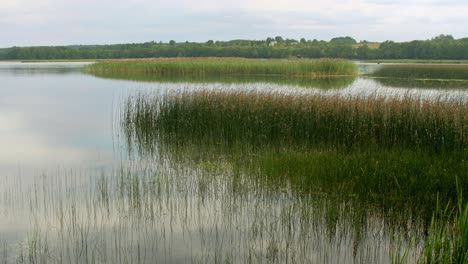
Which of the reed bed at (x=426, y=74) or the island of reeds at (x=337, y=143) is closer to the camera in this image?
the island of reeds at (x=337, y=143)

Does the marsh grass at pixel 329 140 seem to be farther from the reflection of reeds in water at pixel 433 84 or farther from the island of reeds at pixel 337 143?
the reflection of reeds in water at pixel 433 84

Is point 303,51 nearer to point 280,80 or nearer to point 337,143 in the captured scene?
point 280,80

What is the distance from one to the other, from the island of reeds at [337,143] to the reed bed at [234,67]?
24.8 metres

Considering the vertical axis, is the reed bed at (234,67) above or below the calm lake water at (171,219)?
above

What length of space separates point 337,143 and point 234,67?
31.0m

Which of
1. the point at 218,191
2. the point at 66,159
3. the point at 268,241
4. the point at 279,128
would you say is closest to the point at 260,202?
the point at 218,191

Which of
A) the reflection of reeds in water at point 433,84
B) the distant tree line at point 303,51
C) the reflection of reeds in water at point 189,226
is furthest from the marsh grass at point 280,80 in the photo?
the distant tree line at point 303,51

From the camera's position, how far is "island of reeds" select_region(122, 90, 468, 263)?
6.84 meters

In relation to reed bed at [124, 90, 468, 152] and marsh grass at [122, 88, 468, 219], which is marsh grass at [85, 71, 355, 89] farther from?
marsh grass at [122, 88, 468, 219]

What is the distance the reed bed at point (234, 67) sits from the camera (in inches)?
1462

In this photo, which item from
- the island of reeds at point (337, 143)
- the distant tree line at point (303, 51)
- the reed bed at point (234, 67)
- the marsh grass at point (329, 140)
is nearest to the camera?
the island of reeds at point (337, 143)

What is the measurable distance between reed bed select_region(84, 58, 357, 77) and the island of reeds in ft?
81.4

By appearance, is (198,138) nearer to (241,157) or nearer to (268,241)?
(241,157)

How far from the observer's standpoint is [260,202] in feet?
23.6
